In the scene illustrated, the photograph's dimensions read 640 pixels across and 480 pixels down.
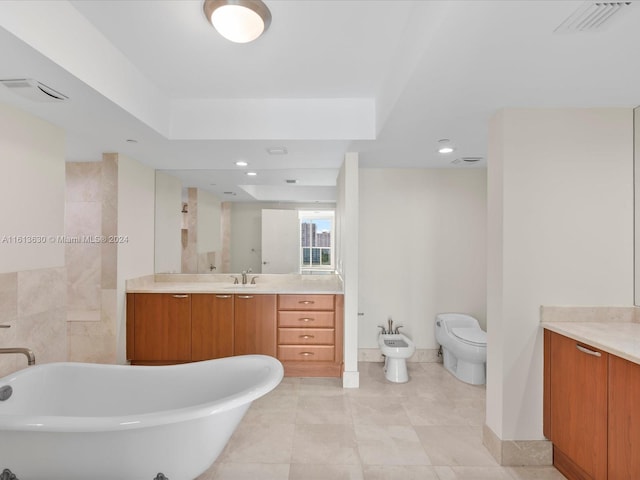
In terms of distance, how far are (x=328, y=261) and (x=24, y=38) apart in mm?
3168

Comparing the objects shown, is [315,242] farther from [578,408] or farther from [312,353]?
[578,408]

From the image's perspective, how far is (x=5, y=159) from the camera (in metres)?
2.19

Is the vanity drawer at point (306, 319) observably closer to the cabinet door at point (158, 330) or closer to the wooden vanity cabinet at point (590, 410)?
the cabinet door at point (158, 330)

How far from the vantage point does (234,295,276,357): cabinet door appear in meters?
3.47

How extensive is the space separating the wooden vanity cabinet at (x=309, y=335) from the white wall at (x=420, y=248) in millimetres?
596

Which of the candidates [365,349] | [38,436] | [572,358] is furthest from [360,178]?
[38,436]

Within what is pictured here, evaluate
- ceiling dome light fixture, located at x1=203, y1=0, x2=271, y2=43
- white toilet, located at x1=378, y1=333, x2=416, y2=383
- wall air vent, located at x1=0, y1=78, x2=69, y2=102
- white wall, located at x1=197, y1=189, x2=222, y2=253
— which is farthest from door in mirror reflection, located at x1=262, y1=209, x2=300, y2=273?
ceiling dome light fixture, located at x1=203, y1=0, x2=271, y2=43

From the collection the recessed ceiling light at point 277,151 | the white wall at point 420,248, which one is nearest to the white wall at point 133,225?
the recessed ceiling light at point 277,151

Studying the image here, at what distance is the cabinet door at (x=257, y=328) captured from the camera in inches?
137

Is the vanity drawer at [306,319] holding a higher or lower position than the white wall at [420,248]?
lower

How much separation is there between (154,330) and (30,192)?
172 centimetres

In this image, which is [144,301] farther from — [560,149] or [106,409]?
[560,149]

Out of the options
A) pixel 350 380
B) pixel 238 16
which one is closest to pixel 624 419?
pixel 350 380

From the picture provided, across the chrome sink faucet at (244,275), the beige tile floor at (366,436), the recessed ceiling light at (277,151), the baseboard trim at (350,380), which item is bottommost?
the beige tile floor at (366,436)
